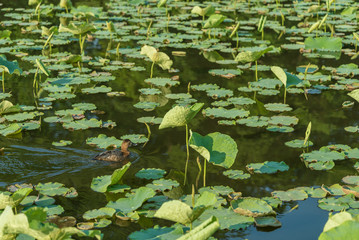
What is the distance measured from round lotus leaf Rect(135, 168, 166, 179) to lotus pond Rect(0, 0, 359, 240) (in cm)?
1

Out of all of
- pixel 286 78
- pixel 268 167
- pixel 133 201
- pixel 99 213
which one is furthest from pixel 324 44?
pixel 99 213

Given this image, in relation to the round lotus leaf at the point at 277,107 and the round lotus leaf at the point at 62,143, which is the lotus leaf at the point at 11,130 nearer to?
the round lotus leaf at the point at 62,143

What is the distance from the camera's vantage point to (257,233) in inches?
106

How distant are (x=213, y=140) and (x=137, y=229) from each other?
2.47 feet

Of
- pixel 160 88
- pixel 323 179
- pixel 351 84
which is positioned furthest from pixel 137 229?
pixel 351 84

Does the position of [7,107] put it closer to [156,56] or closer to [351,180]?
[156,56]

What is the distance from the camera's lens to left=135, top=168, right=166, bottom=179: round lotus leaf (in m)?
3.27

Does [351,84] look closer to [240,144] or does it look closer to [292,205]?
[240,144]

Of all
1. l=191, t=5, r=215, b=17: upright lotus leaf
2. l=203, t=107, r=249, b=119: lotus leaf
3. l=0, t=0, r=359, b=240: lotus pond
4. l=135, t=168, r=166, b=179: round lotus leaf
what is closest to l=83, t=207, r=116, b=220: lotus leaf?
l=0, t=0, r=359, b=240: lotus pond

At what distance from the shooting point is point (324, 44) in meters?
6.50

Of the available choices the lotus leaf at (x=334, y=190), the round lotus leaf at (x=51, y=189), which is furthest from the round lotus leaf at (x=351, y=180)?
the round lotus leaf at (x=51, y=189)

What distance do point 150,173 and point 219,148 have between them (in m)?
0.46

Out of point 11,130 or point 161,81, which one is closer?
point 11,130

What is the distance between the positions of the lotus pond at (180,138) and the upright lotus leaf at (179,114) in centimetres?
1
